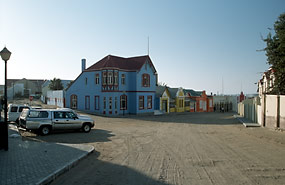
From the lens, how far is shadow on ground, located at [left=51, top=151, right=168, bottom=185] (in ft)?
22.7

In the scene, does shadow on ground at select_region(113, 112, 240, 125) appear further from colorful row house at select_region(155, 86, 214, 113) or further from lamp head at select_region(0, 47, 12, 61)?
lamp head at select_region(0, 47, 12, 61)

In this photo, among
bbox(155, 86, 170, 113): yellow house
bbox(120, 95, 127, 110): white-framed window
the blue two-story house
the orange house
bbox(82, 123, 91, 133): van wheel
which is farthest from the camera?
the orange house

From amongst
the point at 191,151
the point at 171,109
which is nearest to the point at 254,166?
the point at 191,151

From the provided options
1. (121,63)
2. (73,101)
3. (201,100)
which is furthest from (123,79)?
(201,100)

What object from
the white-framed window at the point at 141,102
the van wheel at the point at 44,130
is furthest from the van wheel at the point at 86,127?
the white-framed window at the point at 141,102

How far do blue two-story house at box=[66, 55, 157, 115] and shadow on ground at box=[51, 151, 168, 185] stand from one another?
27.0 meters

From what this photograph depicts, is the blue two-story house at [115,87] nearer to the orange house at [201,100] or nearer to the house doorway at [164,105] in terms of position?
the house doorway at [164,105]

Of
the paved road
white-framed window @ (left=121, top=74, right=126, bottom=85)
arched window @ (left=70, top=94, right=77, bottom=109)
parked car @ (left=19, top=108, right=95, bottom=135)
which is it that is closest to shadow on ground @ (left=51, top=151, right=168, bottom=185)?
the paved road

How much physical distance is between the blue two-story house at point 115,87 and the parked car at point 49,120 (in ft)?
60.2

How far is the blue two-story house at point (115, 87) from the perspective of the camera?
35.6 meters

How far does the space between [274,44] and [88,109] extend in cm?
2564

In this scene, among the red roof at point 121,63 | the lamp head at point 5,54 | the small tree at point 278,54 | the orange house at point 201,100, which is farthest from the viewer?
the orange house at point 201,100

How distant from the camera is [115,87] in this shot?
117 feet

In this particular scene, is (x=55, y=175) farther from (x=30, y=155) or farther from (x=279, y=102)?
(x=279, y=102)
